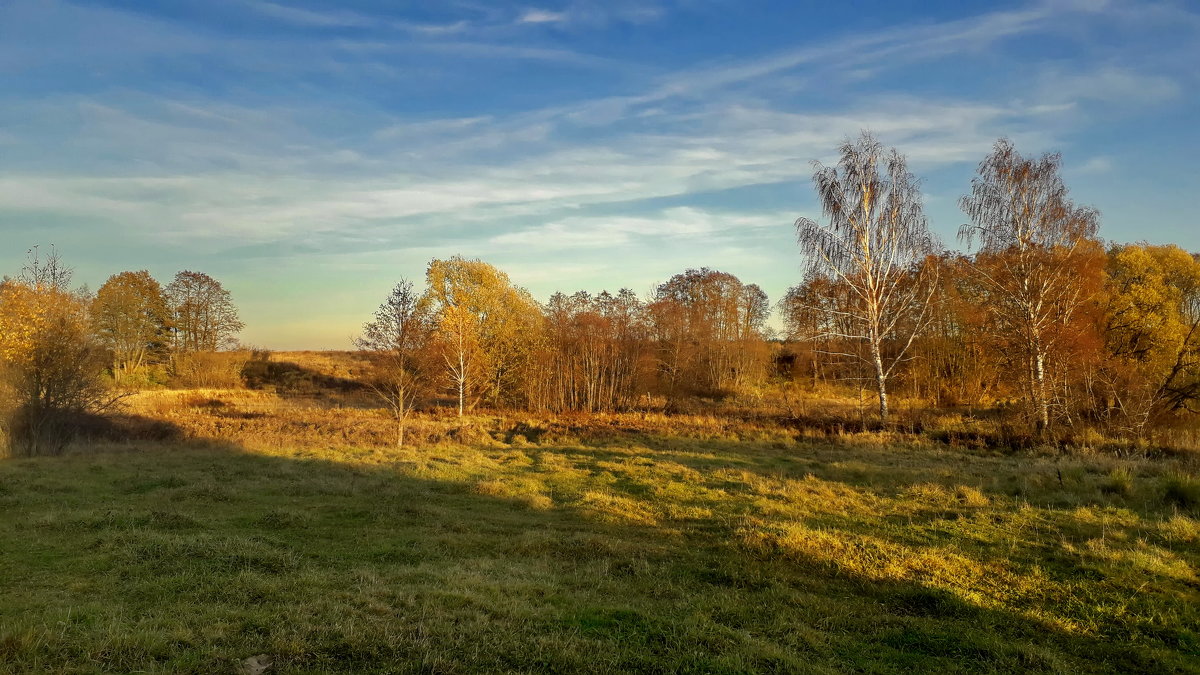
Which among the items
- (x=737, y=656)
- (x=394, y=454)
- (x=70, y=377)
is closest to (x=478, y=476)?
(x=394, y=454)

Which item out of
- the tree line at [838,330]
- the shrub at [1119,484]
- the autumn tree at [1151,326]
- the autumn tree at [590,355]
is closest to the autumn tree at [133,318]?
the tree line at [838,330]

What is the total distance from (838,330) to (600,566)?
30.4 metres

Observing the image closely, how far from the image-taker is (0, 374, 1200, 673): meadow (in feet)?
17.6

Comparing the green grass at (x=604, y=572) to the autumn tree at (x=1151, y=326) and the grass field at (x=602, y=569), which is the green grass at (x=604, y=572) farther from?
the autumn tree at (x=1151, y=326)

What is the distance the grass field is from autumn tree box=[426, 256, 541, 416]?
18357 millimetres

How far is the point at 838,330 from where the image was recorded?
35406 mm

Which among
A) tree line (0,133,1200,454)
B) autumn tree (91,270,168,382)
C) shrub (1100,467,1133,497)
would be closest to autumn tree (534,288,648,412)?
tree line (0,133,1200,454)

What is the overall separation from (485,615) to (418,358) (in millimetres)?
20242

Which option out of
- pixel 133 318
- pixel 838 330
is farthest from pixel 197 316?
pixel 838 330

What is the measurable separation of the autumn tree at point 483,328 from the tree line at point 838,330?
0.33 feet

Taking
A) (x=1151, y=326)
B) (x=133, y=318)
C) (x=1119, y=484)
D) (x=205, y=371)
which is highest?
(x=133, y=318)

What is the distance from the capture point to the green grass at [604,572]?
5.35 meters

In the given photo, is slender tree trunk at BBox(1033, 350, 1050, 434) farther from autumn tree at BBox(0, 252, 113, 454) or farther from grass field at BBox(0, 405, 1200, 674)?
autumn tree at BBox(0, 252, 113, 454)

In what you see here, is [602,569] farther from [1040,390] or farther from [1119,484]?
[1040,390]
